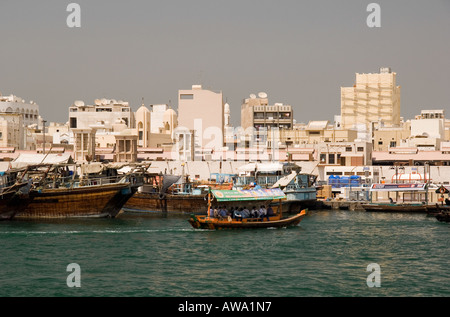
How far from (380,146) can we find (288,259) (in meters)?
78.2

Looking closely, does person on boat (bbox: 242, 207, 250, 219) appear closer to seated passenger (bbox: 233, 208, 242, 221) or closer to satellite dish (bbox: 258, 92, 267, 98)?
seated passenger (bbox: 233, 208, 242, 221)

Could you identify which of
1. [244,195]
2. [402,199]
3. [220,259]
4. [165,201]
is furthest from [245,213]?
[402,199]

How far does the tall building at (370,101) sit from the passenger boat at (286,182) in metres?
61.4

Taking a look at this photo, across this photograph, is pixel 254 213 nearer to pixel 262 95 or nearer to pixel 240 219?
pixel 240 219

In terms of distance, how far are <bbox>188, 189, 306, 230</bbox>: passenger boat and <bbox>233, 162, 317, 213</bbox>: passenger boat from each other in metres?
13.6

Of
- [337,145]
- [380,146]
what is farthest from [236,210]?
[380,146]

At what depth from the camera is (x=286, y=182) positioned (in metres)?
62.1

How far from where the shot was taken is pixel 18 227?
47.1 meters

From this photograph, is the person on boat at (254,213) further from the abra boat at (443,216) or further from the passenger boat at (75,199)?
the abra boat at (443,216)

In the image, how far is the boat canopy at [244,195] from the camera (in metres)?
46.0

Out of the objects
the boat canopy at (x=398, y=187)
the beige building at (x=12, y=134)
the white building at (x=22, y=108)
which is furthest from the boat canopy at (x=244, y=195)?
the white building at (x=22, y=108)

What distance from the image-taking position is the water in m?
29.1

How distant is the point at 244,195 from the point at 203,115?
2112 inches

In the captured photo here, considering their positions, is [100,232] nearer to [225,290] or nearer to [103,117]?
[225,290]
